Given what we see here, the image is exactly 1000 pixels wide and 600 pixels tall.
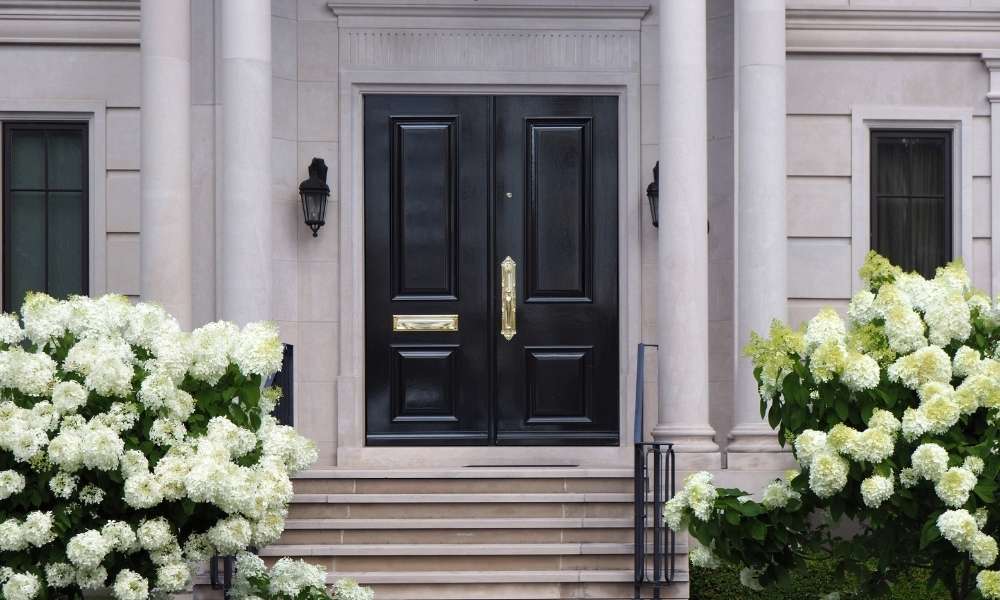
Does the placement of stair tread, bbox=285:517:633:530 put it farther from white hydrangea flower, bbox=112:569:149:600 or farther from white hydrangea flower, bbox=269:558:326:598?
white hydrangea flower, bbox=112:569:149:600

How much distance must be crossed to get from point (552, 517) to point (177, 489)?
439cm

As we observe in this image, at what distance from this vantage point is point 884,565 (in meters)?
7.29

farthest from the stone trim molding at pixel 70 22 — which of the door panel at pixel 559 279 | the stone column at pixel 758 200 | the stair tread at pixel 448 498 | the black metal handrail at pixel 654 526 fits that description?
the black metal handrail at pixel 654 526

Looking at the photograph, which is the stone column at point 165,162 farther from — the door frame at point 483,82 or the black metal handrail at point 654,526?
the black metal handrail at point 654,526

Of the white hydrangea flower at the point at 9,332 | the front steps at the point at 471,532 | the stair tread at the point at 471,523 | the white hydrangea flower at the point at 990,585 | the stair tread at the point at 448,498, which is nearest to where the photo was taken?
the white hydrangea flower at the point at 990,585

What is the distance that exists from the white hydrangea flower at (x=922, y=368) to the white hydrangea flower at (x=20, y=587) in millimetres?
4112

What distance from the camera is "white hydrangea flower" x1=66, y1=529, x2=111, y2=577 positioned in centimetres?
646

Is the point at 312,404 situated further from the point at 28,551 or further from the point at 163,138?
the point at 28,551

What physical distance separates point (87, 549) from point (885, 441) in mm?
3675

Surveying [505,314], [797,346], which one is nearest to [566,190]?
[505,314]

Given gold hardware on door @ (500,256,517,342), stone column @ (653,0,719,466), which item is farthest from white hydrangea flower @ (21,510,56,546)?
gold hardware on door @ (500,256,517,342)

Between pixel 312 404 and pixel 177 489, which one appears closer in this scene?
pixel 177 489

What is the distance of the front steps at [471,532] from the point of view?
992 centimetres

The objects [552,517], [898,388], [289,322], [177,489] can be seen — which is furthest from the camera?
[289,322]
